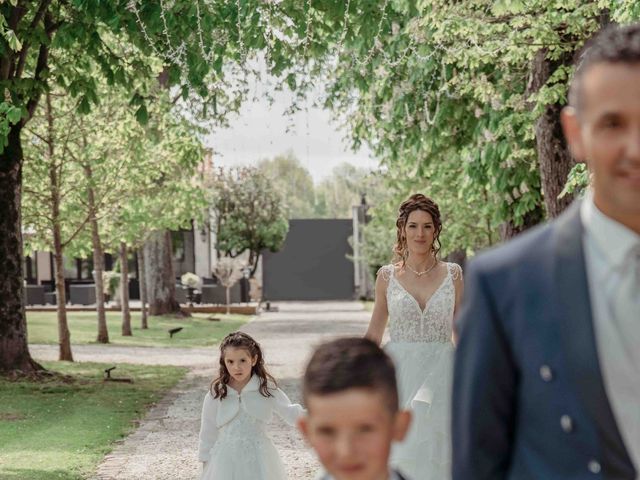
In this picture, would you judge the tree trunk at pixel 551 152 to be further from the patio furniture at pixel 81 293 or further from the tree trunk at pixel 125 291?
the patio furniture at pixel 81 293

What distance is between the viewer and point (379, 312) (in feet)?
25.5

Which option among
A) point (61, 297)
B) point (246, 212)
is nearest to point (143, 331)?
point (61, 297)

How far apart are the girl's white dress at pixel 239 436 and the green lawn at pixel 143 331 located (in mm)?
22745

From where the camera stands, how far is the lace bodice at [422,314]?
7883 millimetres

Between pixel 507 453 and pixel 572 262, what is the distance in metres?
0.38

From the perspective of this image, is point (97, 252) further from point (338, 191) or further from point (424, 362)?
point (338, 191)

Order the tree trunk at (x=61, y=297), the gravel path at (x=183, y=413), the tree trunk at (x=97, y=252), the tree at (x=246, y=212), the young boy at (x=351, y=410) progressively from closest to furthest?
the young boy at (x=351, y=410), the gravel path at (x=183, y=413), the tree trunk at (x=61, y=297), the tree trunk at (x=97, y=252), the tree at (x=246, y=212)

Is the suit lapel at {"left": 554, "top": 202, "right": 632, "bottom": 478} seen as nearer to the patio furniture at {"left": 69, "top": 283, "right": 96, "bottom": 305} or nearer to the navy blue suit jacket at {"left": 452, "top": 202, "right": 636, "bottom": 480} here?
the navy blue suit jacket at {"left": 452, "top": 202, "right": 636, "bottom": 480}

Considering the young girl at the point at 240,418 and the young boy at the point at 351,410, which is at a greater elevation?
the young boy at the point at 351,410

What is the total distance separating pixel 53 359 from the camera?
23.9 metres

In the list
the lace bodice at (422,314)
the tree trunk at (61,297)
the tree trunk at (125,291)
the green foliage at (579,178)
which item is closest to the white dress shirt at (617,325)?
the lace bodice at (422,314)

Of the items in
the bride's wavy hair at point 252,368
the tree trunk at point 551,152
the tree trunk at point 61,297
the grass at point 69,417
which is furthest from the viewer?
the tree trunk at point 61,297

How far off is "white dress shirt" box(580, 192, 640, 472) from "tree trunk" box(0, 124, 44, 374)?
16.6 meters

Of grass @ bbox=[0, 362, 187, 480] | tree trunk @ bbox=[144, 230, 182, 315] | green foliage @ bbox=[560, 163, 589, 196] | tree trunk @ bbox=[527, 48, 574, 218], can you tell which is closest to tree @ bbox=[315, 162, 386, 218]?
tree trunk @ bbox=[144, 230, 182, 315]
